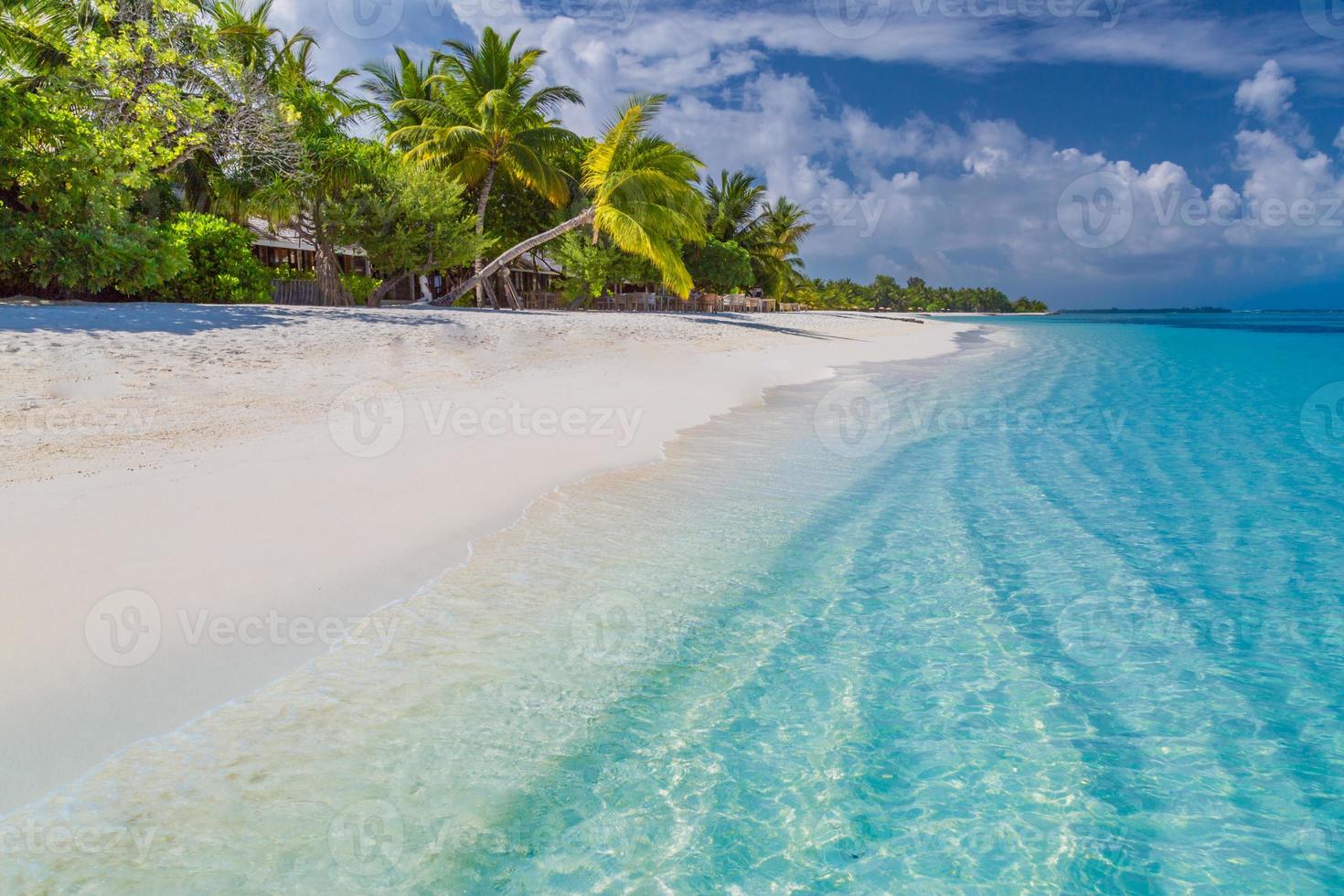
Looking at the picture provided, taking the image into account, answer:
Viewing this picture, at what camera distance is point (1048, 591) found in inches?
191

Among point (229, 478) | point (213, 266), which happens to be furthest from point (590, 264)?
point (229, 478)

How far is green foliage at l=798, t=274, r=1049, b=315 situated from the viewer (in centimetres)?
9424

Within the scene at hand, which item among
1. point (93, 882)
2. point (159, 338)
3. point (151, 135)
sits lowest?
point (93, 882)

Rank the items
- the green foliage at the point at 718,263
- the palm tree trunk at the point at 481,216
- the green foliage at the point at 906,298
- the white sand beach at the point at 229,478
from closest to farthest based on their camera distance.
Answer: the white sand beach at the point at 229,478
the palm tree trunk at the point at 481,216
the green foliage at the point at 718,263
the green foliage at the point at 906,298

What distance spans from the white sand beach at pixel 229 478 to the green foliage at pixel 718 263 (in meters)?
28.8

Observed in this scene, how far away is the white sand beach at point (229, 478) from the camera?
3320 millimetres

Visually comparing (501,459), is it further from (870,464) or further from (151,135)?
(151,135)

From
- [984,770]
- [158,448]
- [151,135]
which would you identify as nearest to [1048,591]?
[984,770]

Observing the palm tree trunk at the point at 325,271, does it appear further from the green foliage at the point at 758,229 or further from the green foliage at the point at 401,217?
the green foliage at the point at 758,229

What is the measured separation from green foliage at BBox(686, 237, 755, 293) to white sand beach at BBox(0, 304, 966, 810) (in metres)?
28.8

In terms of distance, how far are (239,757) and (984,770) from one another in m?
2.94

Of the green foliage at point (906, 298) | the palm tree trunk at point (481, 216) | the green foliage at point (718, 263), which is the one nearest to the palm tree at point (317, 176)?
the palm tree trunk at point (481, 216)

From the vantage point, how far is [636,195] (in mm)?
25547

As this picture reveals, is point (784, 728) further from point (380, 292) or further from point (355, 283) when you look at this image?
point (355, 283)
